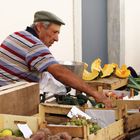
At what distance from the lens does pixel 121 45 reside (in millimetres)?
8703

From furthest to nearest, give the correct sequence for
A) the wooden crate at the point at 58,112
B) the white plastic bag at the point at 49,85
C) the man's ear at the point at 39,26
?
the white plastic bag at the point at 49,85 < the man's ear at the point at 39,26 < the wooden crate at the point at 58,112

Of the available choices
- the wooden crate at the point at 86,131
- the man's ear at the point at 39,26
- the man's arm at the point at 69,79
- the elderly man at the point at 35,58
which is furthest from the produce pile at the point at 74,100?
the man's ear at the point at 39,26

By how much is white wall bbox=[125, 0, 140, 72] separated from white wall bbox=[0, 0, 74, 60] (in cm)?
224

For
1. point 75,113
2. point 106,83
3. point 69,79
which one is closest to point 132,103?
point 69,79

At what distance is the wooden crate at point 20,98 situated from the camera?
336 centimetres

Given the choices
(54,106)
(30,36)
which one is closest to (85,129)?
(54,106)

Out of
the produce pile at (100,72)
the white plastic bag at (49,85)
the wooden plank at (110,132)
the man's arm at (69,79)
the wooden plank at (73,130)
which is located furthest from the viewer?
the produce pile at (100,72)

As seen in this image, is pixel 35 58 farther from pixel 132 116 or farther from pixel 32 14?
pixel 32 14

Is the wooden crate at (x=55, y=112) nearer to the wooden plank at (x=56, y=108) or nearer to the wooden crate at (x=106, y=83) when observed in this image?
the wooden plank at (x=56, y=108)

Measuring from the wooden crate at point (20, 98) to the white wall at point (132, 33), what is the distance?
219 inches

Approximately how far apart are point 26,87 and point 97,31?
5.07 metres

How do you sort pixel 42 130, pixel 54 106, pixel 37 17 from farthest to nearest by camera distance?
pixel 37 17, pixel 54 106, pixel 42 130

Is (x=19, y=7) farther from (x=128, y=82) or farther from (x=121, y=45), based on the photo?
(x=121, y=45)

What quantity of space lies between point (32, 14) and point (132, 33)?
12.3 ft
